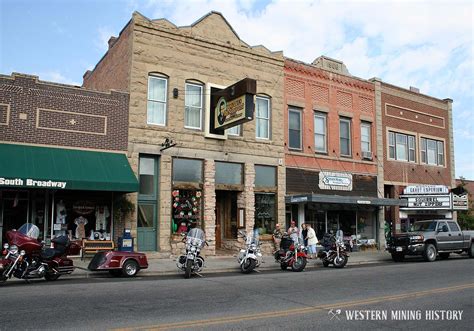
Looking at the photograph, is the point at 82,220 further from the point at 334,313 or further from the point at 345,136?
the point at 345,136

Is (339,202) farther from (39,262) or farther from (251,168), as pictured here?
(39,262)

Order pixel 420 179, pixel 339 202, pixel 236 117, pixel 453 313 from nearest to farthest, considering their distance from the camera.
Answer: pixel 453 313, pixel 236 117, pixel 339 202, pixel 420 179

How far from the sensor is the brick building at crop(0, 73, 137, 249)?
1503cm

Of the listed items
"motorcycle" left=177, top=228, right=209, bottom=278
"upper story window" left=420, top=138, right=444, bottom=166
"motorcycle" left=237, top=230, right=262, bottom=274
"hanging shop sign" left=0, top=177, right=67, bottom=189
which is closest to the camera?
"motorcycle" left=177, top=228, right=209, bottom=278

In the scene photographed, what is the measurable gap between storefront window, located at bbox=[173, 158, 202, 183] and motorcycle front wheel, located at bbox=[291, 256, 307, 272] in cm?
570

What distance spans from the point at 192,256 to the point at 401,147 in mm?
17998

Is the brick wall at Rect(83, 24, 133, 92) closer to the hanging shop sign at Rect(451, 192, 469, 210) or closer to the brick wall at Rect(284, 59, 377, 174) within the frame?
the brick wall at Rect(284, 59, 377, 174)

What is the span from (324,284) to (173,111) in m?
9.98

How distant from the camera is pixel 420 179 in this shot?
2788 cm

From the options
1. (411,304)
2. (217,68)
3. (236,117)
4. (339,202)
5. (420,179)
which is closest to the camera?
(411,304)

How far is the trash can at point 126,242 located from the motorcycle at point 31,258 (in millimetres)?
3827

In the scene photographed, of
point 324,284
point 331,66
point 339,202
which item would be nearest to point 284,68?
point 331,66

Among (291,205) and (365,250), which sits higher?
(291,205)

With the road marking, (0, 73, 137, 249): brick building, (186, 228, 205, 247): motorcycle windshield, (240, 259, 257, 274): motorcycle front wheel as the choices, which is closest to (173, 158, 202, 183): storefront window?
(0, 73, 137, 249): brick building
